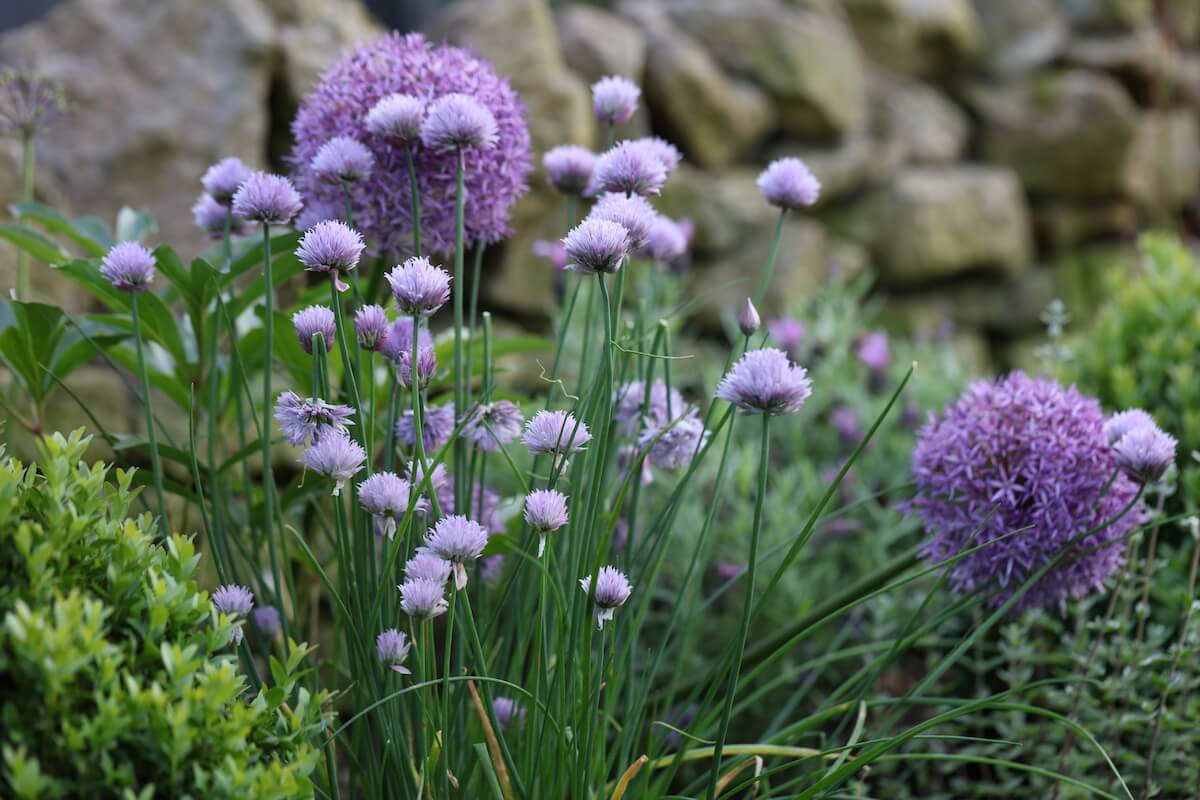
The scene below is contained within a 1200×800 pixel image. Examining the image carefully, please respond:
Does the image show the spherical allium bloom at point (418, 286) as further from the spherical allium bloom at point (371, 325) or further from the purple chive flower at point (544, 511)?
the purple chive flower at point (544, 511)

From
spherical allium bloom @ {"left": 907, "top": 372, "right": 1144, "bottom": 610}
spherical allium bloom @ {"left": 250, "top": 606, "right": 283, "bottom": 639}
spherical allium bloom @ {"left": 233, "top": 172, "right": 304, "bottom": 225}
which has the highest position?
spherical allium bloom @ {"left": 233, "top": 172, "right": 304, "bottom": 225}

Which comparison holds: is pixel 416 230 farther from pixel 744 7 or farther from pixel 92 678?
pixel 744 7

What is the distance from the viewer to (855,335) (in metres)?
3.57

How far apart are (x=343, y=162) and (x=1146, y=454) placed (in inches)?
43.7

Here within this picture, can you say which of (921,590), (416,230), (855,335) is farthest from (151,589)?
(855,335)

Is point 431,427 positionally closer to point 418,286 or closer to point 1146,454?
point 418,286

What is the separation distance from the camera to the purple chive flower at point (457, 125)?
1.24 metres

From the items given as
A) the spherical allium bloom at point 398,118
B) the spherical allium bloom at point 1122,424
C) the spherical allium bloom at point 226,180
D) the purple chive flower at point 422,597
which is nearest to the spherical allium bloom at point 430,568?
the purple chive flower at point 422,597

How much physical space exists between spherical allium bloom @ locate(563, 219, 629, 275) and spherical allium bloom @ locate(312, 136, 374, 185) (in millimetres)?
396

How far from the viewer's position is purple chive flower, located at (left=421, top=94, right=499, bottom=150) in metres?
1.24

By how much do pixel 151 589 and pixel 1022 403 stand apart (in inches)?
50.9

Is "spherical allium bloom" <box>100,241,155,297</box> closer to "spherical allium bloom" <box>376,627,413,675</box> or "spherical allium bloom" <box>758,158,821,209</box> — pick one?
"spherical allium bloom" <box>376,627,413,675</box>

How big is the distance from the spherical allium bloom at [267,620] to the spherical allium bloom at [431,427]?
1.07ft

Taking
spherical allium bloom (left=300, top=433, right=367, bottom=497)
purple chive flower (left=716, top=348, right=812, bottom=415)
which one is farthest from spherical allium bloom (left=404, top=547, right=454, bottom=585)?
purple chive flower (left=716, top=348, right=812, bottom=415)
